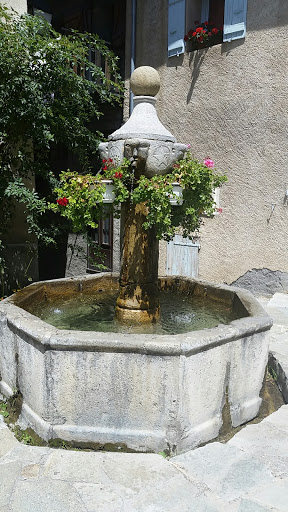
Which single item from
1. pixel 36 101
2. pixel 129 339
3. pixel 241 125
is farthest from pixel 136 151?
pixel 241 125

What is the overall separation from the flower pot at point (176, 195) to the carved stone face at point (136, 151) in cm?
34

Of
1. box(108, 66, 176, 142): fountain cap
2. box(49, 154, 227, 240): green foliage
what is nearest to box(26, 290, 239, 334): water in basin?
box(49, 154, 227, 240): green foliage

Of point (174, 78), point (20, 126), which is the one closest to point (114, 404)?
point (20, 126)

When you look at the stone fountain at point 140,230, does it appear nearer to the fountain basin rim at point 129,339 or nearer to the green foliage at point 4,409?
the fountain basin rim at point 129,339

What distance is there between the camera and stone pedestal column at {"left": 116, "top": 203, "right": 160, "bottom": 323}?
3.59 m

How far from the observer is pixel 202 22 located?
8195 millimetres

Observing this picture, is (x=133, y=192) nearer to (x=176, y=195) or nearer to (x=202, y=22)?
(x=176, y=195)

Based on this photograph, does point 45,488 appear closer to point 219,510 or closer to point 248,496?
point 219,510

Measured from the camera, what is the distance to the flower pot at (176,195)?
3.23m

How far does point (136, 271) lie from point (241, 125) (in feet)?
15.9

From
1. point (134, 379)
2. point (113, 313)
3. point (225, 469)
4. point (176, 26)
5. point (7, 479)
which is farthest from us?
point (176, 26)

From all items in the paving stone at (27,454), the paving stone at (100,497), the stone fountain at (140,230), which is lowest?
the paving stone at (27,454)

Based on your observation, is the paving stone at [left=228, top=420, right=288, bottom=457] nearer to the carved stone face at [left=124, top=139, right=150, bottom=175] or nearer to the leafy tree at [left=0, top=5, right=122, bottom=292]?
the carved stone face at [left=124, top=139, right=150, bottom=175]

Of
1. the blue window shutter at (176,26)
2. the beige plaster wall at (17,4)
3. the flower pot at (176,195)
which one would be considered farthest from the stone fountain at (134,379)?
the blue window shutter at (176,26)
